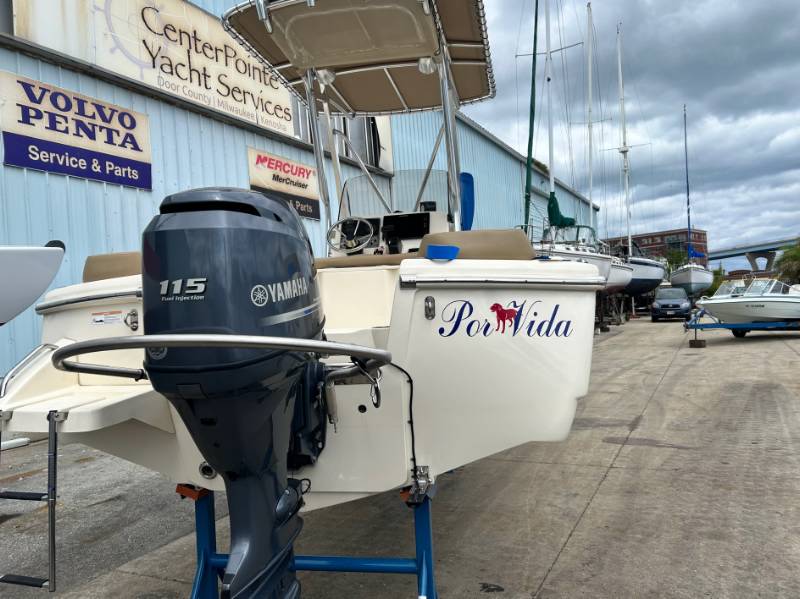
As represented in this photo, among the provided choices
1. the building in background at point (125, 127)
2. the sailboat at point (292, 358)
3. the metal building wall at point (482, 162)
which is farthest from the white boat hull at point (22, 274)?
the metal building wall at point (482, 162)

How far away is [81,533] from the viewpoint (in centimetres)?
361

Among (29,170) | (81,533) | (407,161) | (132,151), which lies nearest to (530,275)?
(81,533)

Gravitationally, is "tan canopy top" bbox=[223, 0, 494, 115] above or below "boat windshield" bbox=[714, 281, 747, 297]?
above

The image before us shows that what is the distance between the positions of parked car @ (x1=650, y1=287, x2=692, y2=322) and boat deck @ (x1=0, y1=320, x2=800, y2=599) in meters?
16.8

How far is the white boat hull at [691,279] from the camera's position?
27.6 metres

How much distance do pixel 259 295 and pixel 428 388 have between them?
78 centimetres

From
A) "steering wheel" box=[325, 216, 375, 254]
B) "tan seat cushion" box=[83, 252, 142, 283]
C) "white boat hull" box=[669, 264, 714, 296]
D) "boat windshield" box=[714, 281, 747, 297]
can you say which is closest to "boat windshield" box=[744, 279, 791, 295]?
"boat windshield" box=[714, 281, 747, 297]

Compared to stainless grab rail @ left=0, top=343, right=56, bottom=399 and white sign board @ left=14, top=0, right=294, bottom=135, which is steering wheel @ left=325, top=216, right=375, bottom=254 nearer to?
stainless grab rail @ left=0, top=343, right=56, bottom=399

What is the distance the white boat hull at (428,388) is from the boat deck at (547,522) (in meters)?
0.87

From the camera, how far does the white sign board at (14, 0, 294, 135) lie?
254 inches

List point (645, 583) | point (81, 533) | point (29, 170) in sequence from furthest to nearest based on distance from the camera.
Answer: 1. point (29, 170)
2. point (81, 533)
3. point (645, 583)

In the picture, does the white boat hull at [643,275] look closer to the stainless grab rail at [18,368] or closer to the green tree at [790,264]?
the green tree at [790,264]

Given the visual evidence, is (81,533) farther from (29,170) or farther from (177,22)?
(177,22)

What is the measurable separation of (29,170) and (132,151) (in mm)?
1304
